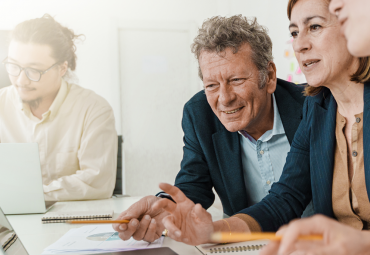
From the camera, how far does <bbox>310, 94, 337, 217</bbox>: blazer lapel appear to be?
96 centimetres

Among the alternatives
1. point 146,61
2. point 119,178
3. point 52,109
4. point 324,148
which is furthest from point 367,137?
point 146,61

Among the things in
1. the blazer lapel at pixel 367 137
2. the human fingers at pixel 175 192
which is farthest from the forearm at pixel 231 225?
the blazer lapel at pixel 367 137

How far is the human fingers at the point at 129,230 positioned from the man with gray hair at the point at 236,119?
1.32 feet

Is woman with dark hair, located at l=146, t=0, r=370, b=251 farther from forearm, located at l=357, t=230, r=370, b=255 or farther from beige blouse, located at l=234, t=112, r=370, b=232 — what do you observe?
forearm, located at l=357, t=230, r=370, b=255

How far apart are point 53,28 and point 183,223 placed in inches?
99.2

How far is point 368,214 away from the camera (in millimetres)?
890

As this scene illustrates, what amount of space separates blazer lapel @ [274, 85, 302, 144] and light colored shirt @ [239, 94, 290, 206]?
0.10ft

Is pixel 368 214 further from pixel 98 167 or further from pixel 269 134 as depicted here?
pixel 98 167

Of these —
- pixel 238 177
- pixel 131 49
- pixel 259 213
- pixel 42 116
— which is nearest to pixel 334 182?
pixel 259 213

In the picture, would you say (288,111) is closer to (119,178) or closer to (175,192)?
(175,192)

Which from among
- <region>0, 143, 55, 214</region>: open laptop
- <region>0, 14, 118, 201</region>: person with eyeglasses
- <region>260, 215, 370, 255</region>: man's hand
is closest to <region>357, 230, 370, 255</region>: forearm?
<region>260, 215, 370, 255</region>: man's hand

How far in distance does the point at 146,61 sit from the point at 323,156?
7.96ft

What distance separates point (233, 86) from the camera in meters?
1.26

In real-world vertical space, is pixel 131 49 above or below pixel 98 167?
above
